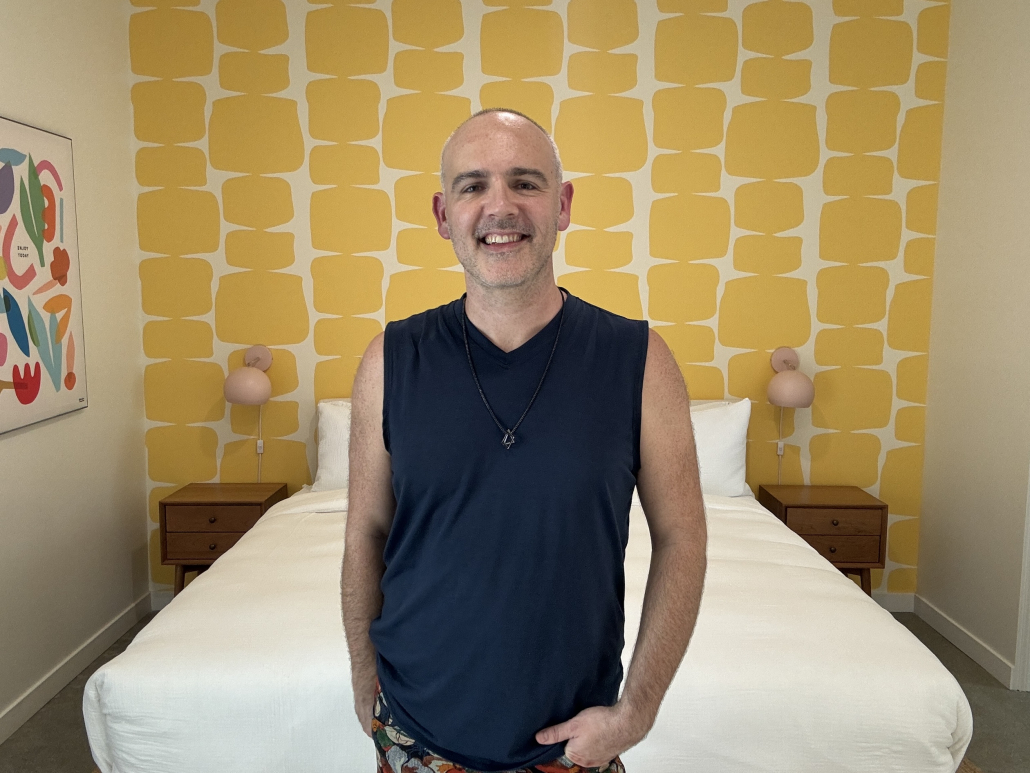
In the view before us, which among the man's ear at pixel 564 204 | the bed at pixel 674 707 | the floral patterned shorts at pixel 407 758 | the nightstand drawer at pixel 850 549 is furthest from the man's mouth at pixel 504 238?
the nightstand drawer at pixel 850 549

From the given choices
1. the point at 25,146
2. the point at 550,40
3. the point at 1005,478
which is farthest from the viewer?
the point at 550,40

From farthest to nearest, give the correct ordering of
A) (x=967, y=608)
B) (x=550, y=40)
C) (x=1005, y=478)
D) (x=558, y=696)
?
(x=550, y=40), (x=967, y=608), (x=1005, y=478), (x=558, y=696)

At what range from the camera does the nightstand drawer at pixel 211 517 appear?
359 centimetres

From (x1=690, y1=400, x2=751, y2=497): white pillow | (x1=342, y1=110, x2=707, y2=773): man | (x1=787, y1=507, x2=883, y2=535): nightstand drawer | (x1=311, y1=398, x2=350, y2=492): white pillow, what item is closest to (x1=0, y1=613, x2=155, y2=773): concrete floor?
(x1=311, y1=398, x2=350, y2=492): white pillow

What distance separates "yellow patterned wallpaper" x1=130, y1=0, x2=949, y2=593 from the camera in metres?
3.81

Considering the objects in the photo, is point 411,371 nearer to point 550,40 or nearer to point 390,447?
point 390,447

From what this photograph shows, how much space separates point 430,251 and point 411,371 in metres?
2.68

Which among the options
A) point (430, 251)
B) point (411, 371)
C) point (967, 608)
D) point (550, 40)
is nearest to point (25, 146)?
point (430, 251)

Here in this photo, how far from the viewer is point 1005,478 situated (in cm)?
332

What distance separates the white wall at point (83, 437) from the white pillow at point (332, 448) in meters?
0.88

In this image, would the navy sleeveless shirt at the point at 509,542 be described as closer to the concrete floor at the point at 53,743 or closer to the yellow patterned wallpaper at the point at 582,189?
the concrete floor at the point at 53,743

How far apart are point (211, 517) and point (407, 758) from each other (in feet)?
8.44

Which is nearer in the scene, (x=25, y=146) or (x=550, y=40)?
(x=25, y=146)

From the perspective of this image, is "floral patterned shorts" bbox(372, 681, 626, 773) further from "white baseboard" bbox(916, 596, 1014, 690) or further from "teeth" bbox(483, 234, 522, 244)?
"white baseboard" bbox(916, 596, 1014, 690)
